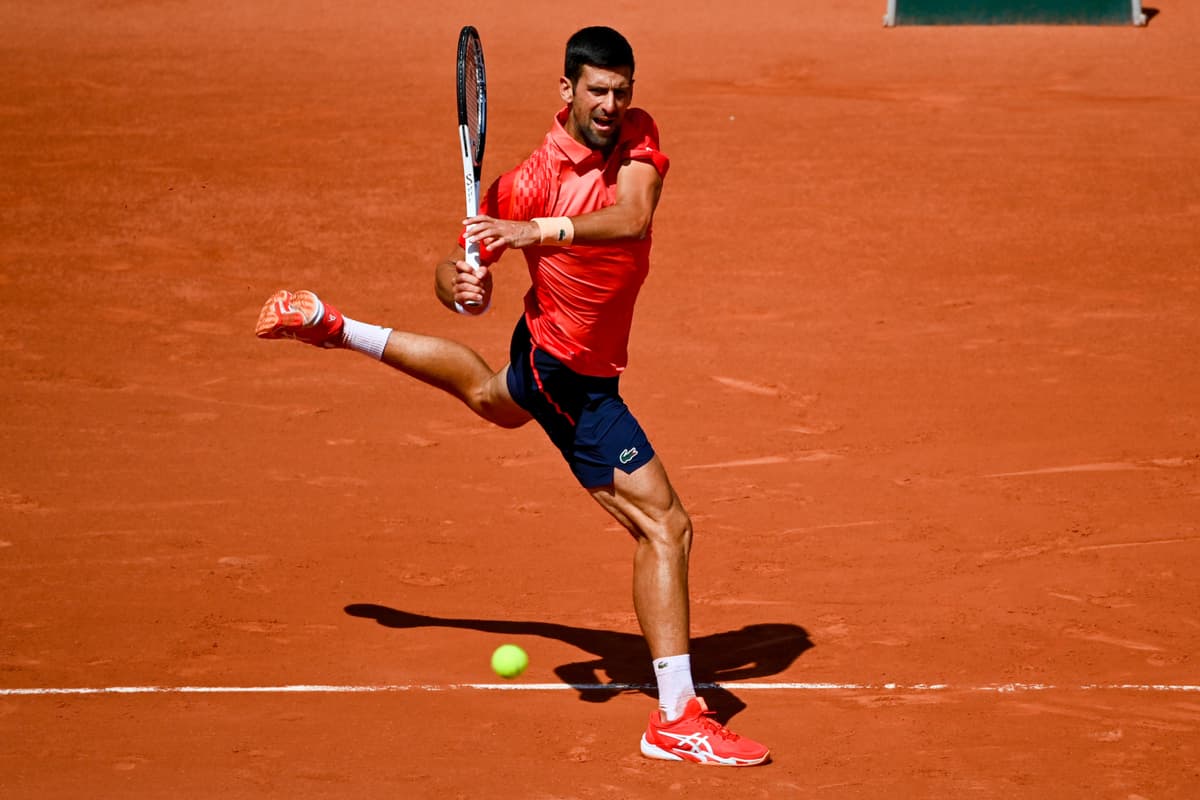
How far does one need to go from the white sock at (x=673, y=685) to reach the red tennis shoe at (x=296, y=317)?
203 centimetres

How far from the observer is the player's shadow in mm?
6895

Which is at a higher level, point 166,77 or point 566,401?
point 166,77

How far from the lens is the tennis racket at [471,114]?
6.53 metres

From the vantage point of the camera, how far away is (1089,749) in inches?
243

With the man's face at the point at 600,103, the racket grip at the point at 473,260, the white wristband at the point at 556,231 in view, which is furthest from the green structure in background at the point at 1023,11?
the white wristband at the point at 556,231

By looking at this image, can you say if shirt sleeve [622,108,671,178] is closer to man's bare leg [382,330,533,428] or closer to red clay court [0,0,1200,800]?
man's bare leg [382,330,533,428]

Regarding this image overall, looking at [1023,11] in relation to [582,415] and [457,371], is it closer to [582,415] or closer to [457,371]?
[457,371]

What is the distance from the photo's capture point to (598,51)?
5914 millimetres

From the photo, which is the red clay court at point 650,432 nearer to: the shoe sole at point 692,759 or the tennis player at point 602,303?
the shoe sole at point 692,759

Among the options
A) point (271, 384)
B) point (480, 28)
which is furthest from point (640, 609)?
point (480, 28)

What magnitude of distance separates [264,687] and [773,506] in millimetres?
3423

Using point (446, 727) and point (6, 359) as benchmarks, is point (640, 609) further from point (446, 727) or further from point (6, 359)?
point (6, 359)

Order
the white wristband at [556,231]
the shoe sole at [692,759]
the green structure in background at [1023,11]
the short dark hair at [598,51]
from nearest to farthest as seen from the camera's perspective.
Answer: the white wristband at [556,231] < the short dark hair at [598,51] < the shoe sole at [692,759] < the green structure in background at [1023,11]

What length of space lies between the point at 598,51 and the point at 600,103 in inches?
7.3
